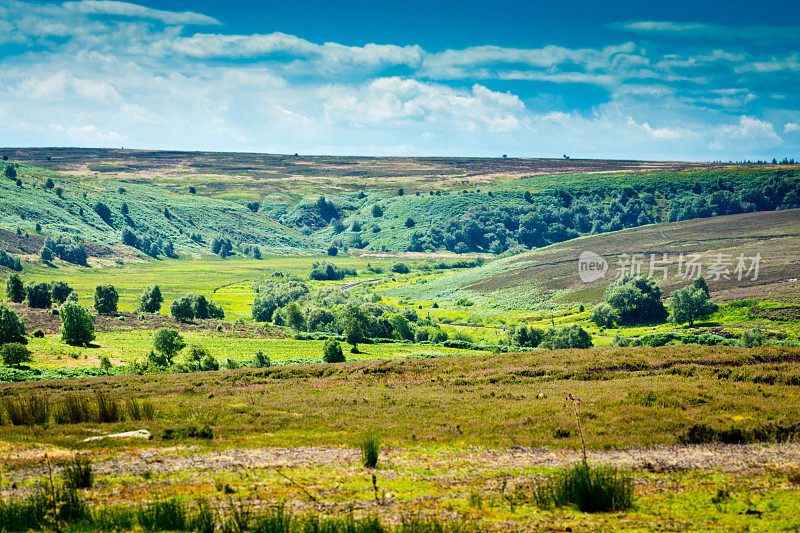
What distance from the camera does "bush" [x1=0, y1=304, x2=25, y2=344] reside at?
7069cm

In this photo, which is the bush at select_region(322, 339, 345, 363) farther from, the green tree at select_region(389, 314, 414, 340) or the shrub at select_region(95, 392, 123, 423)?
the shrub at select_region(95, 392, 123, 423)

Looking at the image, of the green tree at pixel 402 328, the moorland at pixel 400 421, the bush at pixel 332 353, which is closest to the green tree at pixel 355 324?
the moorland at pixel 400 421

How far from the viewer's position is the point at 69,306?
7744cm

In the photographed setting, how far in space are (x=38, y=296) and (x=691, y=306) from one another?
363ft

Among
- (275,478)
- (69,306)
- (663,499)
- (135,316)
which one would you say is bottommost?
(135,316)

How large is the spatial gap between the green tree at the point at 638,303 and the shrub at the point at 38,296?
101m

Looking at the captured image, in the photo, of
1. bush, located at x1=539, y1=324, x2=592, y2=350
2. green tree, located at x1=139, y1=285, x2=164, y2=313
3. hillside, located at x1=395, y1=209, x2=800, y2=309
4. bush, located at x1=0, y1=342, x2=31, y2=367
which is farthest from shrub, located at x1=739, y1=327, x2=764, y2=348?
green tree, located at x1=139, y1=285, x2=164, y2=313

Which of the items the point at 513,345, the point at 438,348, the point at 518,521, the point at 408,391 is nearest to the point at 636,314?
the point at 513,345

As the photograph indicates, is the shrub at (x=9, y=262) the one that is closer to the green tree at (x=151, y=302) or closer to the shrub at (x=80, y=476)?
the green tree at (x=151, y=302)

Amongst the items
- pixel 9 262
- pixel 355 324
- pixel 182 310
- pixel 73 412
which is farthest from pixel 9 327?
pixel 9 262

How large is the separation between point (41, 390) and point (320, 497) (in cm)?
3854

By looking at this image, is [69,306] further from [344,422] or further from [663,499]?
[663,499]

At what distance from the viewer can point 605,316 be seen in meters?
102

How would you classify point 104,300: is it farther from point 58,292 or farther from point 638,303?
point 638,303
